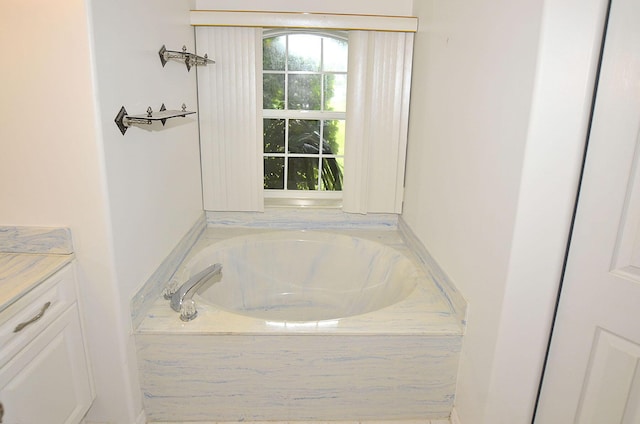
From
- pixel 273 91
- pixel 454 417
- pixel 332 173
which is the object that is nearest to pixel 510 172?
pixel 454 417

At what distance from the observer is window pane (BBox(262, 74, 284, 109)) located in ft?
9.91

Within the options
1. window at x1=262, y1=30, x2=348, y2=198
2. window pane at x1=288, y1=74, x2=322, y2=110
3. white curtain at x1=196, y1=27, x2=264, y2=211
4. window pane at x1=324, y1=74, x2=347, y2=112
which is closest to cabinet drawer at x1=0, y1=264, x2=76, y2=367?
white curtain at x1=196, y1=27, x2=264, y2=211

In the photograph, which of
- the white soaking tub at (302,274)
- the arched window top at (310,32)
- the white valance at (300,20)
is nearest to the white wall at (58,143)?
the white soaking tub at (302,274)

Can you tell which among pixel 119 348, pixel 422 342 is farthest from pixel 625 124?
pixel 119 348

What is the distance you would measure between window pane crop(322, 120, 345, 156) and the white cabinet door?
6.58ft

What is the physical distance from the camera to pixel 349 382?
6.25ft

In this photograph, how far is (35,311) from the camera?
140 centimetres

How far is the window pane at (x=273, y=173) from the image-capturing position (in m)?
3.20

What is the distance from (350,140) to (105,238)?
167 centimetres

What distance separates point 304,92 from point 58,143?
183 cm

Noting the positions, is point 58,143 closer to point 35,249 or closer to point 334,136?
point 35,249

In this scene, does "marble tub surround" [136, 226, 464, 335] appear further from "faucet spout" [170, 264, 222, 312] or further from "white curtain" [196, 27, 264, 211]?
"white curtain" [196, 27, 264, 211]

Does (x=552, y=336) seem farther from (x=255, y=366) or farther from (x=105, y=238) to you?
(x=105, y=238)

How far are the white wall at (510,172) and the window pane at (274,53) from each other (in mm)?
1227
